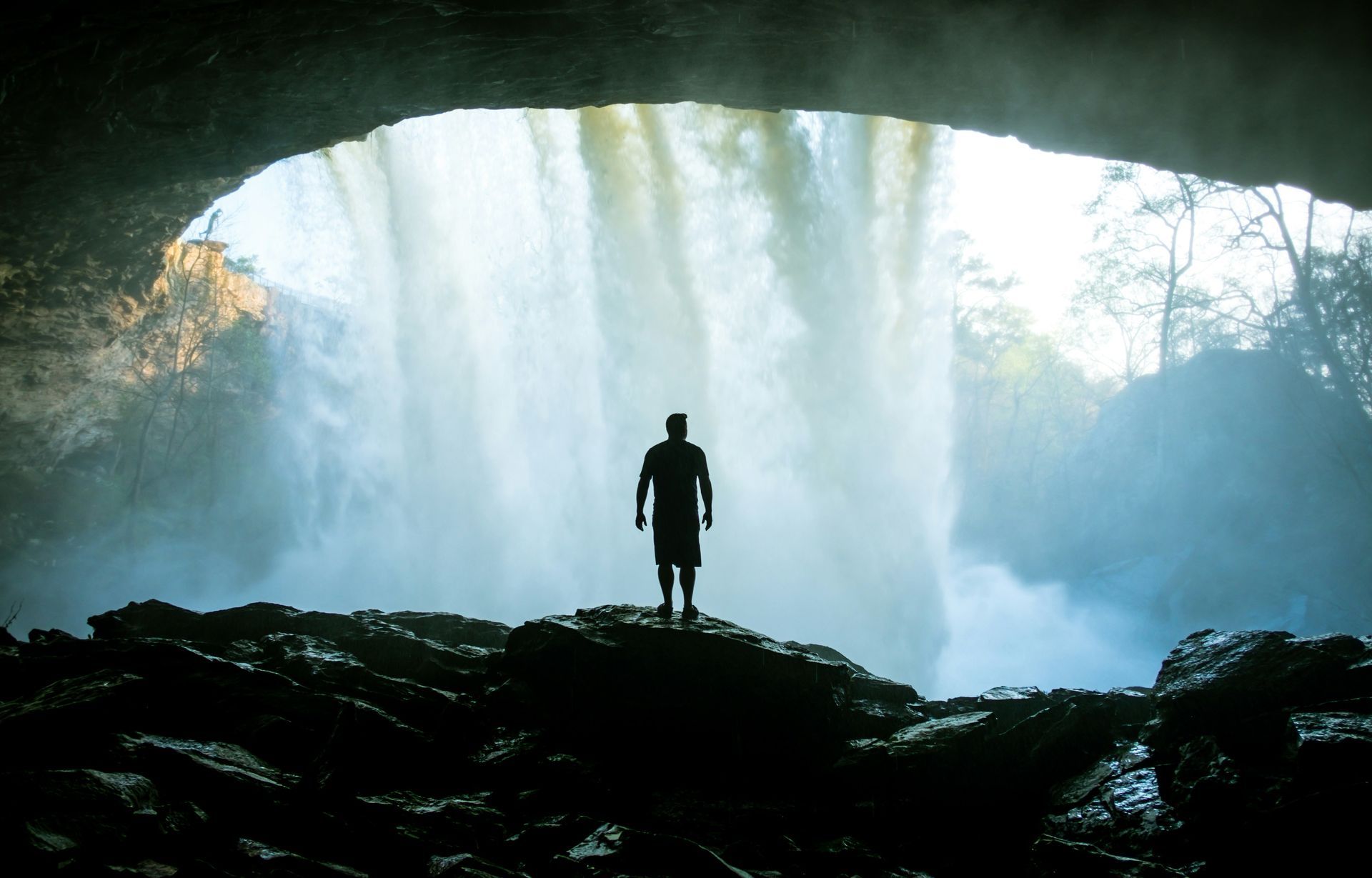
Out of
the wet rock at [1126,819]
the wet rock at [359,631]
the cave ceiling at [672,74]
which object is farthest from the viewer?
the cave ceiling at [672,74]

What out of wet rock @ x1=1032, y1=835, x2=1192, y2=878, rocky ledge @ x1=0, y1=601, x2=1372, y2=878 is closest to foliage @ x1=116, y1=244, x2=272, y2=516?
rocky ledge @ x1=0, y1=601, x2=1372, y2=878

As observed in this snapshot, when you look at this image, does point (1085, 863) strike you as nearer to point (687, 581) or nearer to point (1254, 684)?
point (1254, 684)

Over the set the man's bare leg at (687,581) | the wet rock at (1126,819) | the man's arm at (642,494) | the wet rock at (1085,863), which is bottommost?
the wet rock at (1085,863)

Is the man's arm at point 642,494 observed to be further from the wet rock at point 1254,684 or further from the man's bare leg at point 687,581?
the wet rock at point 1254,684

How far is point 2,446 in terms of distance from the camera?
56.0 ft

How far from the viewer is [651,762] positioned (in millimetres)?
4773

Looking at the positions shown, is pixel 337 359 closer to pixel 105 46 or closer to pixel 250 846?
pixel 105 46

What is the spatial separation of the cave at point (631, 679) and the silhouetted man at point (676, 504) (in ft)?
1.49

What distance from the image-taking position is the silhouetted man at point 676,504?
552 centimetres

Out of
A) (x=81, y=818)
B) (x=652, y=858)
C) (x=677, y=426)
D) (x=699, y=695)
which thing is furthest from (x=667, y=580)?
(x=81, y=818)

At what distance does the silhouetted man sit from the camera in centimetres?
552

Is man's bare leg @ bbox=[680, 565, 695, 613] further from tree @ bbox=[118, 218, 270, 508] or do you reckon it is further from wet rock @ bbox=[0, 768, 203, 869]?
tree @ bbox=[118, 218, 270, 508]

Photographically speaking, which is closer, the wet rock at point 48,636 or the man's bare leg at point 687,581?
the man's bare leg at point 687,581

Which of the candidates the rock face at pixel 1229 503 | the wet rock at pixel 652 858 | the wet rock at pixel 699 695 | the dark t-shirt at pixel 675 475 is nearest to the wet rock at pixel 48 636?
the wet rock at pixel 699 695
